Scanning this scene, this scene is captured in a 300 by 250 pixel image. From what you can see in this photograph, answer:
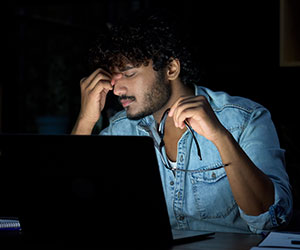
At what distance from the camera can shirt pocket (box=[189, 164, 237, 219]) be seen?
66.5 inches

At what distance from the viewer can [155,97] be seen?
6.26ft

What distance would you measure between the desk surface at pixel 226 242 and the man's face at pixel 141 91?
2.43 ft

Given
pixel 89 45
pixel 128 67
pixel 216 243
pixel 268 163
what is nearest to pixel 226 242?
pixel 216 243

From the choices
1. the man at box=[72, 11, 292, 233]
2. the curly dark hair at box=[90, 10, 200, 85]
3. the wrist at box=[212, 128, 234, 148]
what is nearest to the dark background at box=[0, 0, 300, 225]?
the curly dark hair at box=[90, 10, 200, 85]

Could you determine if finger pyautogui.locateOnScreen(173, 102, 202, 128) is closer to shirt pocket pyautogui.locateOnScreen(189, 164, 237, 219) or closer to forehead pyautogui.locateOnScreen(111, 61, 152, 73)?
shirt pocket pyautogui.locateOnScreen(189, 164, 237, 219)

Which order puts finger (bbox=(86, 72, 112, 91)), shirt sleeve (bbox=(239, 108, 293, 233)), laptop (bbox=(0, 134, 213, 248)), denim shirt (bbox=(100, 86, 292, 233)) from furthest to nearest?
1. finger (bbox=(86, 72, 112, 91))
2. denim shirt (bbox=(100, 86, 292, 233))
3. shirt sleeve (bbox=(239, 108, 293, 233))
4. laptop (bbox=(0, 134, 213, 248))

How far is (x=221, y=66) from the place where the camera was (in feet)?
8.39

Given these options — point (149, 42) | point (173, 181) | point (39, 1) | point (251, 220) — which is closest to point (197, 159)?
point (173, 181)

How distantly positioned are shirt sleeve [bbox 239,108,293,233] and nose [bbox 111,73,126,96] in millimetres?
496

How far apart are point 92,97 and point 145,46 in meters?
0.30

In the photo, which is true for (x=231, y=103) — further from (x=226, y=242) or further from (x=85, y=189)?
(x=85, y=189)

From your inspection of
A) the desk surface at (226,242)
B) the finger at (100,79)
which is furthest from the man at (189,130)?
the desk surface at (226,242)

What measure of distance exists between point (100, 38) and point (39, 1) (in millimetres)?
1708

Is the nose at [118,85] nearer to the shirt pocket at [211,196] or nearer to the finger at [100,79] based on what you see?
the finger at [100,79]
